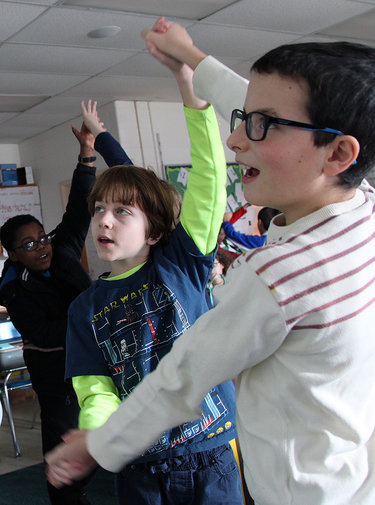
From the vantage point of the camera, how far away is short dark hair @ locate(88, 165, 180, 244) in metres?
1.50

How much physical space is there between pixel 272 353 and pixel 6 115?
640 centimetres

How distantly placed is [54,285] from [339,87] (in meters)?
2.25

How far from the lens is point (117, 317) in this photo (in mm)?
1371

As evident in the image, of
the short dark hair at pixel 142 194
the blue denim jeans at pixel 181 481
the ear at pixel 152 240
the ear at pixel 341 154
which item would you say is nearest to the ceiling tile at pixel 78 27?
the short dark hair at pixel 142 194

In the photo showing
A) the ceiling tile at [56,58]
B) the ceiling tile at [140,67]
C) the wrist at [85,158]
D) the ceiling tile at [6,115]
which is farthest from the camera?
the ceiling tile at [6,115]

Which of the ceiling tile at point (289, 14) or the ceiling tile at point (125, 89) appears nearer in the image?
the ceiling tile at point (289, 14)

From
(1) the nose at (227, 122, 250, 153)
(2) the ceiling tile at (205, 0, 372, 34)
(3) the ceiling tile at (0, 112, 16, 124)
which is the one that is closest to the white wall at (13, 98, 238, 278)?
(3) the ceiling tile at (0, 112, 16, 124)

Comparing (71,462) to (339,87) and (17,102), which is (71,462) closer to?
(339,87)

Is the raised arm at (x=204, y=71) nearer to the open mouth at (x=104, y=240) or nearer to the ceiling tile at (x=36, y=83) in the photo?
the open mouth at (x=104, y=240)

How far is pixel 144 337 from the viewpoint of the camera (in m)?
1.35

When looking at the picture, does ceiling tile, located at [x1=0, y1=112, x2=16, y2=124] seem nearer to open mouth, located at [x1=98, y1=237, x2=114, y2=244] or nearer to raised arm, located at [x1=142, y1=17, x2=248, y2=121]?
open mouth, located at [x1=98, y1=237, x2=114, y2=244]

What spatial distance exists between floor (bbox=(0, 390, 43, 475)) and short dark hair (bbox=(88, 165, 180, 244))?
3260mm

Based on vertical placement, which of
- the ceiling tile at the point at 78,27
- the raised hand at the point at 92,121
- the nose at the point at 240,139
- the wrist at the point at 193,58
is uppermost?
the ceiling tile at the point at 78,27

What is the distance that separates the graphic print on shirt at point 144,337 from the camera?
1.32 metres
